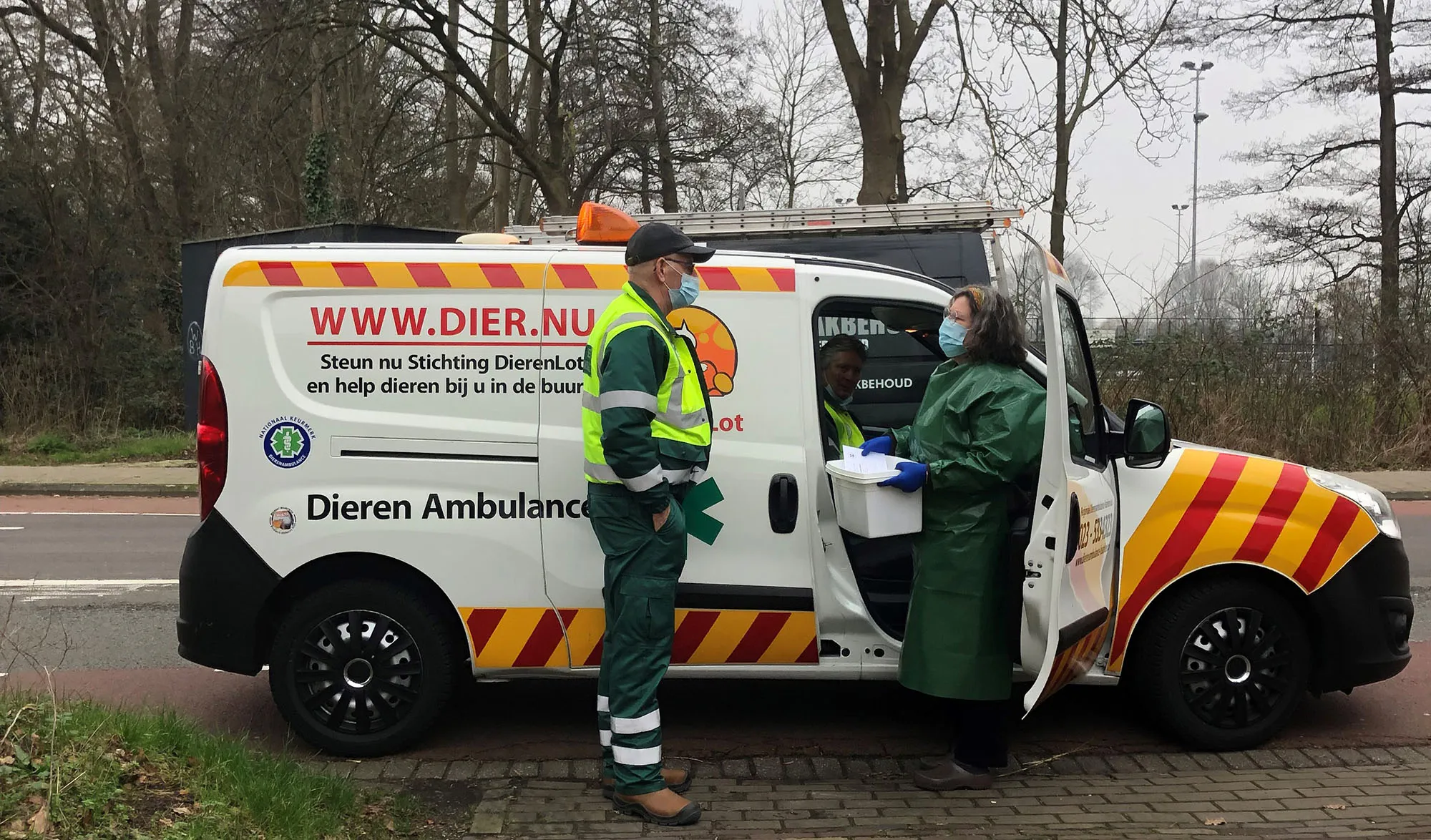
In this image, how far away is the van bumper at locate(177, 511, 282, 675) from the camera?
4.33m

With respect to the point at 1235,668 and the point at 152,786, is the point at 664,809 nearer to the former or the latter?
the point at 152,786

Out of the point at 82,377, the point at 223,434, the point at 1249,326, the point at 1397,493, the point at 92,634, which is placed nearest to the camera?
the point at 223,434

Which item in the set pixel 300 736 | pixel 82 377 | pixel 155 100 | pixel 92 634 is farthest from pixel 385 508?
pixel 155 100

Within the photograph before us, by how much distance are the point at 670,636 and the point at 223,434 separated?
1.84m

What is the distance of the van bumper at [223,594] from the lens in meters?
4.33

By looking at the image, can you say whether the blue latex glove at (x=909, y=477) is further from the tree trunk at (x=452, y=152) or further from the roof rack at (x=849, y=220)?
the tree trunk at (x=452, y=152)

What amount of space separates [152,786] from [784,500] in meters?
2.26

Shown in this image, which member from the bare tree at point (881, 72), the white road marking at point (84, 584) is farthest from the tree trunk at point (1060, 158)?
the white road marking at point (84, 584)

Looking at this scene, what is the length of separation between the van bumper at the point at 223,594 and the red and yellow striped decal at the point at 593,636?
0.79 metres

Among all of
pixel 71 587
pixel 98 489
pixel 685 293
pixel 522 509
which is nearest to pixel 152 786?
pixel 522 509

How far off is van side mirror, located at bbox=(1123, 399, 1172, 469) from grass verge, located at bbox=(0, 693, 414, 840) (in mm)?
2895

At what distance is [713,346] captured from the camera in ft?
14.3

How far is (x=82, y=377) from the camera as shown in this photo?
765 inches

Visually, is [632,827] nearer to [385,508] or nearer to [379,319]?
[385,508]
